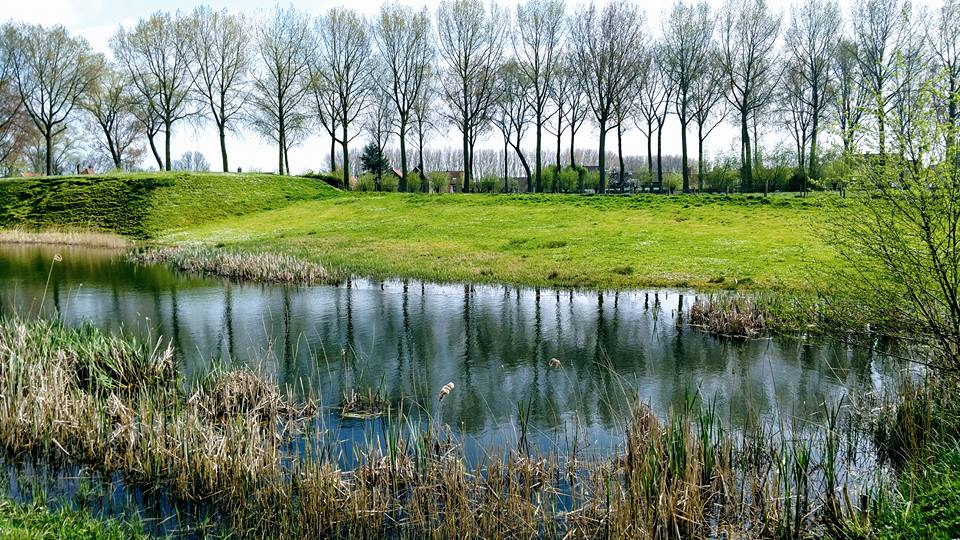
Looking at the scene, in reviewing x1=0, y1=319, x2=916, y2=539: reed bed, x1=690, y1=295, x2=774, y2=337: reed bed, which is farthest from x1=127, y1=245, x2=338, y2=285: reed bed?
x1=0, y1=319, x2=916, y2=539: reed bed

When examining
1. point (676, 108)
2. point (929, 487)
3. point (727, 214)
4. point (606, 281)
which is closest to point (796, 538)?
point (929, 487)

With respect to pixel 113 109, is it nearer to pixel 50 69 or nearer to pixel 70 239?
pixel 50 69

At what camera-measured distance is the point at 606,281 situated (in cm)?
2119

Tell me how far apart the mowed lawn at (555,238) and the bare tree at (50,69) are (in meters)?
30.0

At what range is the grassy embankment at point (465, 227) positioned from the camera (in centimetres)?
2233

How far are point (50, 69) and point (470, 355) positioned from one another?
65841 mm

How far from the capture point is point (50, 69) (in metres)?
59.3

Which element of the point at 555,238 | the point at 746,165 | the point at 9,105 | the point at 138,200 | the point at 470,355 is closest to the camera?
the point at 470,355

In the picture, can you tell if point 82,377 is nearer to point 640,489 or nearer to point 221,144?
point 640,489

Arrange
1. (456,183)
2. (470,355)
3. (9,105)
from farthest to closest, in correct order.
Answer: (456,183)
(9,105)
(470,355)

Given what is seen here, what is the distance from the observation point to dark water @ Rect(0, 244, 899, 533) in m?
8.40

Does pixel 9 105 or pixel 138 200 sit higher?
pixel 9 105

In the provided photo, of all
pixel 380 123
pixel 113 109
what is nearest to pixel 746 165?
pixel 380 123

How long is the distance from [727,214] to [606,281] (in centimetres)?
1621
